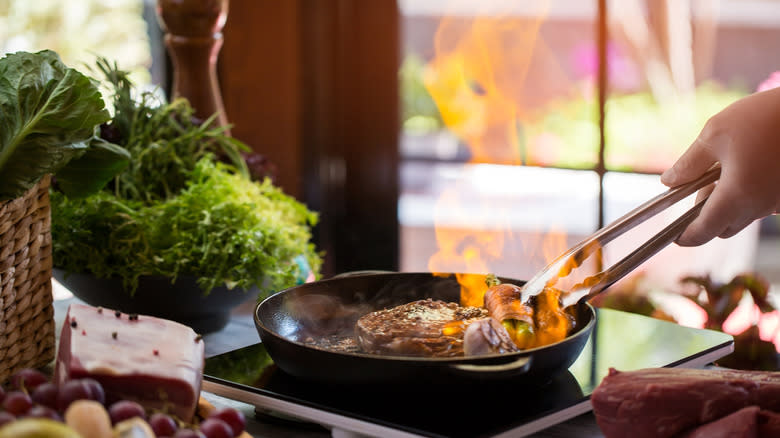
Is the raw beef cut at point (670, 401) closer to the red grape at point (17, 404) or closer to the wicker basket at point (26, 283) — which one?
the red grape at point (17, 404)

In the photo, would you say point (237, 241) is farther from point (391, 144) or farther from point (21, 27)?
point (21, 27)

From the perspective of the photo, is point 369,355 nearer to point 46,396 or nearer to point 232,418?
point 232,418

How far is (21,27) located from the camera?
3.07 m

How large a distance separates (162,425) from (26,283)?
18.7 inches

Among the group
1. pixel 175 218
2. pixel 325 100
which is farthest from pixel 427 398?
pixel 325 100

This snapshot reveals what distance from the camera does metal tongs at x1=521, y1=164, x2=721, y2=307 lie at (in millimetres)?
1011

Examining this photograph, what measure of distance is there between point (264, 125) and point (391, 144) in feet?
1.49

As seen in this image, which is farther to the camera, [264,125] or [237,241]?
[264,125]

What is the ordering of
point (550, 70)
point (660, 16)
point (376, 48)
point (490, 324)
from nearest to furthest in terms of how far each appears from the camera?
point (490, 324), point (660, 16), point (550, 70), point (376, 48)

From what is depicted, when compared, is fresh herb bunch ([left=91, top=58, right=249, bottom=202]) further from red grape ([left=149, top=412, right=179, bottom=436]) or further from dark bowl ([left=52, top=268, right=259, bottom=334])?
red grape ([left=149, top=412, right=179, bottom=436])

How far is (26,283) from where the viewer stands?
110cm

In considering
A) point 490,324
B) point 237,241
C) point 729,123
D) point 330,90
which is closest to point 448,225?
point 330,90

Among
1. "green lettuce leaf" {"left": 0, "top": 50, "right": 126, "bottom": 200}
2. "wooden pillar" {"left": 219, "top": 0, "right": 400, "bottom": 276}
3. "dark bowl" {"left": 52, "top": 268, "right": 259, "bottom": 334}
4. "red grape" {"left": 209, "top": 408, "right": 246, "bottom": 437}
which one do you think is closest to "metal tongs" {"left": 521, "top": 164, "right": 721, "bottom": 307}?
"red grape" {"left": 209, "top": 408, "right": 246, "bottom": 437}

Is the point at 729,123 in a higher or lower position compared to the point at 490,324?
higher
